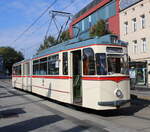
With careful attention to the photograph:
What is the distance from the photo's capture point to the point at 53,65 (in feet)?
40.2

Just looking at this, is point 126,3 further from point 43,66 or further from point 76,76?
point 76,76

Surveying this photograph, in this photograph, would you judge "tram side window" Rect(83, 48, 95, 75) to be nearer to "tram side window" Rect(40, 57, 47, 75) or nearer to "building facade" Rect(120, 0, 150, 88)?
"tram side window" Rect(40, 57, 47, 75)

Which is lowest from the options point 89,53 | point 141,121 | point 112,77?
point 141,121

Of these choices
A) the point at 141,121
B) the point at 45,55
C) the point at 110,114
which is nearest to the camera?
the point at 141,121

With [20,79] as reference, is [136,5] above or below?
above

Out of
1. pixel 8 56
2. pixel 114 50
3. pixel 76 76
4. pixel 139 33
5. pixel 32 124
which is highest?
pixel 8 56

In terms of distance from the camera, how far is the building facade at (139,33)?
25641 mm

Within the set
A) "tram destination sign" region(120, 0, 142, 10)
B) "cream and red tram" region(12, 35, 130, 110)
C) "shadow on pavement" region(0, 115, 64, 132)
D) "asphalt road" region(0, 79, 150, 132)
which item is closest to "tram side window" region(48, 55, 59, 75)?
"cream and red tram" region(12, 35, 130, 110)

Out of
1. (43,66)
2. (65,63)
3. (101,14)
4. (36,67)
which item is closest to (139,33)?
(101,14)

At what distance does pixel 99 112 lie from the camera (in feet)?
32.6

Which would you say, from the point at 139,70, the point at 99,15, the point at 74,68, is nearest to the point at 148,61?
the point at 139,70

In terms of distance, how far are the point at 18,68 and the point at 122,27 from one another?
14410 mm

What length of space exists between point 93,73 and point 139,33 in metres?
19.5

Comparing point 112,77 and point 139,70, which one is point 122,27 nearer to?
point 139,70
